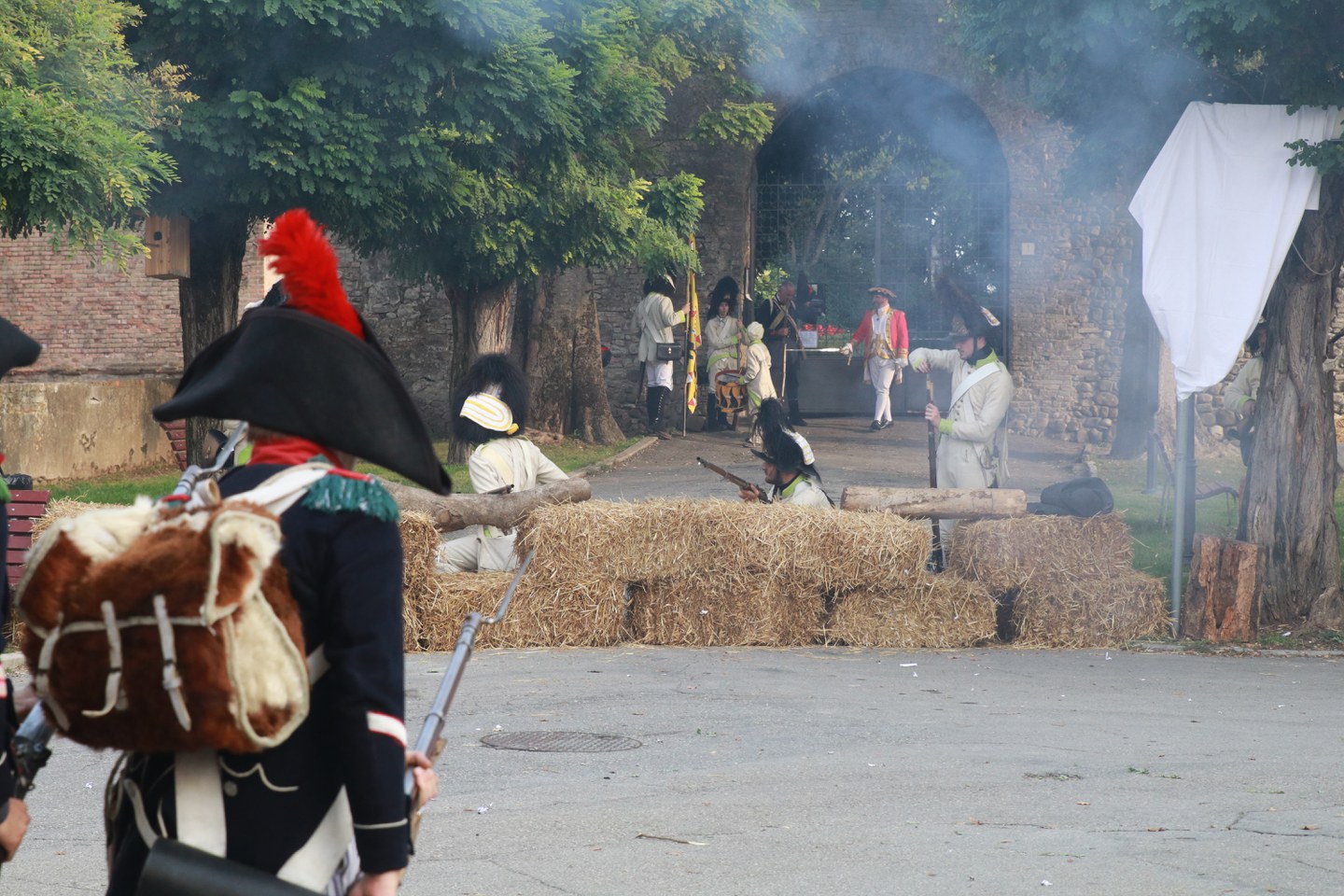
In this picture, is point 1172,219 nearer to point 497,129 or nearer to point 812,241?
point 497,129

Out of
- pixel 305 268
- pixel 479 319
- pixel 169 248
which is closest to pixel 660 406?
pixel 479 319

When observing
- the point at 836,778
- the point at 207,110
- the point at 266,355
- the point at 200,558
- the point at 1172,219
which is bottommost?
the point at 836,778

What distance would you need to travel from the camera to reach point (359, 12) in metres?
12.9

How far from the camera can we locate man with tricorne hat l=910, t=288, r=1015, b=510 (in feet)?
36.4

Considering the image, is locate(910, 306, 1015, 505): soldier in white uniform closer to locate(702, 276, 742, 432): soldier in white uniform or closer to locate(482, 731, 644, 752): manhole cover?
locate(482, 731, 644, 752): manhole cover

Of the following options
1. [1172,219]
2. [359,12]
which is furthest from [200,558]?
[359,12]

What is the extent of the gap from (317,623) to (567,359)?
18282 millimetres

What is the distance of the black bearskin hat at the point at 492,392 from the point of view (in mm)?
9703

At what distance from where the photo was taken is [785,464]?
407 inches

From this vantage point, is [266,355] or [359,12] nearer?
[266,355]

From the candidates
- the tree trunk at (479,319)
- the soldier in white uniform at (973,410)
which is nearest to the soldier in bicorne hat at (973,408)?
the soldier in white uniform at (973,410)

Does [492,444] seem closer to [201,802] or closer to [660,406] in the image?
[201,802]

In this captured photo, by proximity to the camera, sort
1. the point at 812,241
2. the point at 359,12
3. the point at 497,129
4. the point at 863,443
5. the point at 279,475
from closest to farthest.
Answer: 1. the point at 279,475
2. the point at 359,12
3. the point at 497,129
4. the point at 863,443
5. the point at 812,241

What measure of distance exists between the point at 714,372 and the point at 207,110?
32.1 ft
